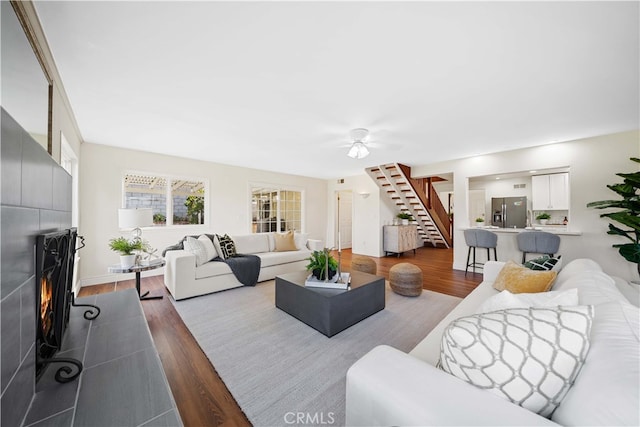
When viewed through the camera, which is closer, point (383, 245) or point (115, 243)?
point (115, 243)

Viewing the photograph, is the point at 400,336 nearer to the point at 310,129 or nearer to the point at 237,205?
the point at 310,129

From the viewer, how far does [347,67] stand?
6.06ft

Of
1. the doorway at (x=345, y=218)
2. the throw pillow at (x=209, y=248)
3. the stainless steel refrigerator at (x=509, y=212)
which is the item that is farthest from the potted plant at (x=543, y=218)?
the throw pillow at (x=209, y=248)

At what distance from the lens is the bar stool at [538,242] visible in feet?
11.9

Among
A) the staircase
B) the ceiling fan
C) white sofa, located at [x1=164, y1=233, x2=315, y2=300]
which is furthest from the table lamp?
the staircase

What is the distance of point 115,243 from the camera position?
116 inches

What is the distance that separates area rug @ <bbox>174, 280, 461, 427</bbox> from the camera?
57.3 inches

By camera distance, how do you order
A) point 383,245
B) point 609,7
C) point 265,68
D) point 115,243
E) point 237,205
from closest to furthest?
point 609,7
point 265,68
point 115,243
point 237,205
point 383,245

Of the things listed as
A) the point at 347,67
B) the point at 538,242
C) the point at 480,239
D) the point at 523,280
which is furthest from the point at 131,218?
the point at 538,242

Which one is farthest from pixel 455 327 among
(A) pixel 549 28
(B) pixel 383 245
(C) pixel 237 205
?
(B) pixel 383 245

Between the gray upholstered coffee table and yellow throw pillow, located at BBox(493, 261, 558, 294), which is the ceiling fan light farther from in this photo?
yellow throw pillow, located at BBox(493, 261, 558, 294)

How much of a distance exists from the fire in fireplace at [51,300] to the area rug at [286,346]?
3.05ft

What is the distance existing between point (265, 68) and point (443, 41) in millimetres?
1301

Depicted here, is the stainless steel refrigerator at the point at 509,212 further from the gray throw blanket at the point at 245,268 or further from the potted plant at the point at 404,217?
the gray throw blanket at the point at 245,268
